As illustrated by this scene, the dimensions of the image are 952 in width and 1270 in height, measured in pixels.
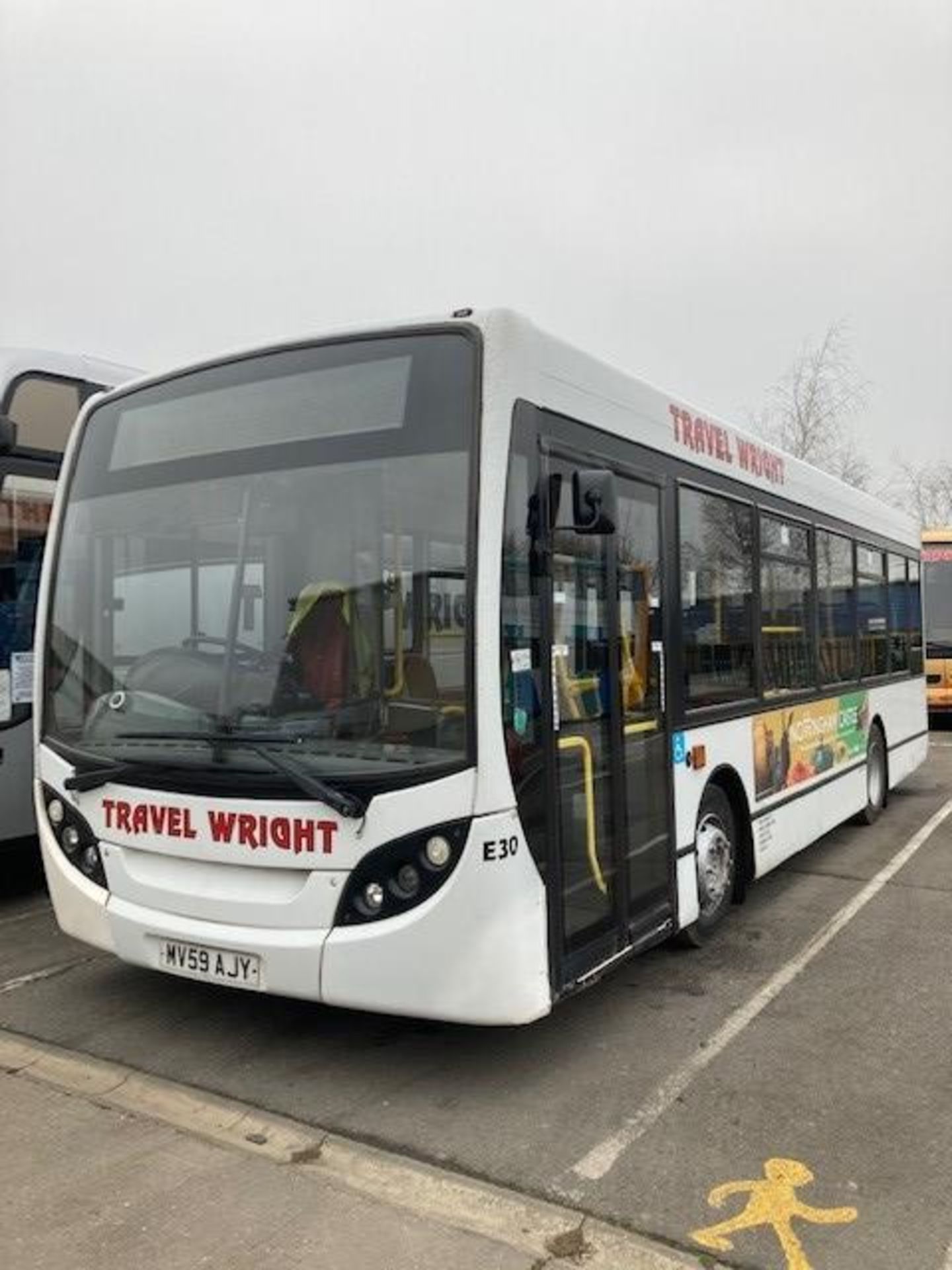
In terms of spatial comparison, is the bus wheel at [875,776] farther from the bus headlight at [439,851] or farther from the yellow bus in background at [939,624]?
the yellow bus in background at [939,624]

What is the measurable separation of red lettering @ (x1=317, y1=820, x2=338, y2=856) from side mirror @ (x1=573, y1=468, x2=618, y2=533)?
1.38 meters

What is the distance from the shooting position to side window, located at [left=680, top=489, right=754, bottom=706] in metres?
5.34

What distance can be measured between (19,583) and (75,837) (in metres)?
2.44

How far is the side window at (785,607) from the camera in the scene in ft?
20.9

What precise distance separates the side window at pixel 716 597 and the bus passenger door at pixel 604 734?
1.20 ft

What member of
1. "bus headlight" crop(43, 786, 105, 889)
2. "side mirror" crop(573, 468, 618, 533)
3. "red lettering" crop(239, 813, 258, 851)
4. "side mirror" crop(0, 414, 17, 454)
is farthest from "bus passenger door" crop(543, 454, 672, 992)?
"side mirror" crop(0, 414, 17, 454)

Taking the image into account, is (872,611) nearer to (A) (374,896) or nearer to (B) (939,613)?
(A) (374,896)

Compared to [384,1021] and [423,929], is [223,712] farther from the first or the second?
[384,1021]

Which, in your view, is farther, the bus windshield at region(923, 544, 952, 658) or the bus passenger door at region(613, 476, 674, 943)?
the bus windshield at region(923, 544, 952, 658)

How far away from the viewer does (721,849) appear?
5695 mm

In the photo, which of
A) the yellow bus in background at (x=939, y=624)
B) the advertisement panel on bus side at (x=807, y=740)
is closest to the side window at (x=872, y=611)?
the advertisement panel on bus side at (x=807, y=740)

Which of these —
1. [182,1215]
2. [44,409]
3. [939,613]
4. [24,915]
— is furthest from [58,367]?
[939,613]

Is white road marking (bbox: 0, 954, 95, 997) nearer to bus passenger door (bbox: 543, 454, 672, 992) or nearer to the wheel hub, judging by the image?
bus passenger door (bbox: 543, 454, 672, 992)

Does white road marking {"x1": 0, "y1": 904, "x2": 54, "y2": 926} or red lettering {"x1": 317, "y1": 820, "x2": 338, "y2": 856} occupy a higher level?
red lettering {"x1": 317, "y1": 820, "x2": 338, "y2": 856}
